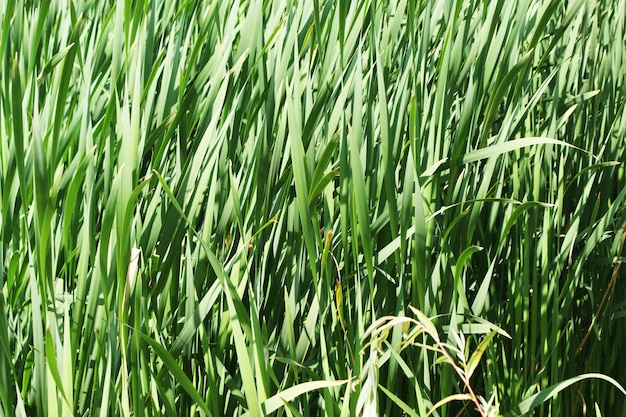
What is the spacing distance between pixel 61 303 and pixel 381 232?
0.37 meters

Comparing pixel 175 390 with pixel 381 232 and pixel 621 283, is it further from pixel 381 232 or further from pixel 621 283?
pixel 621 283

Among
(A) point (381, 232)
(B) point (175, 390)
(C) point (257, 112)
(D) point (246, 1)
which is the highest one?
(D) point (246, 1)

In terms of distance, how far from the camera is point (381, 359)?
2.39ft

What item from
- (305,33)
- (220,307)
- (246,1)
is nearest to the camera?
(220,307)

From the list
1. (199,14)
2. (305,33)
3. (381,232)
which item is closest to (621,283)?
(381,232)

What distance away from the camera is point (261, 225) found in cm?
75

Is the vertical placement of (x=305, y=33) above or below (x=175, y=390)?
above

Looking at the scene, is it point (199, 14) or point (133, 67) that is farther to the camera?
point (199, 14)

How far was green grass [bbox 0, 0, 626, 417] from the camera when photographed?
0.66 meters

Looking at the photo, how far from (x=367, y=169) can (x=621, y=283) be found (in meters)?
0.52

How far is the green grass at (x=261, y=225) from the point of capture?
26.0 inches

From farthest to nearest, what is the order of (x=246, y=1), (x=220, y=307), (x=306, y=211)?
(x=246, y=1) → (x=220, y=307) → (x=306, y=211)

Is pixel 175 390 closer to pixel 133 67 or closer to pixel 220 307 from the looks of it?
pixel 220 307

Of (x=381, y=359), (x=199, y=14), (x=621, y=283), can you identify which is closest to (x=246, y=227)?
(x=381, y=359)
